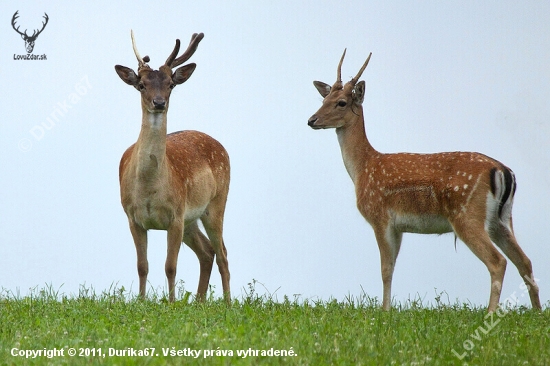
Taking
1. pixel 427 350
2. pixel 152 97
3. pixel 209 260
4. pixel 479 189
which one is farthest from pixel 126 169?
pixel 427 350

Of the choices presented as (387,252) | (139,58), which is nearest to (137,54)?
(139,58)

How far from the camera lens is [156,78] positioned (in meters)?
10.2

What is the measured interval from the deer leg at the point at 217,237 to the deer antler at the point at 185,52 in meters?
1.79

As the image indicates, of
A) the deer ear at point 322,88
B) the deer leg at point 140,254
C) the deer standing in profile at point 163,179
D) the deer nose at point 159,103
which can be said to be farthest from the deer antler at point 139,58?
the deer ear at point 322,88

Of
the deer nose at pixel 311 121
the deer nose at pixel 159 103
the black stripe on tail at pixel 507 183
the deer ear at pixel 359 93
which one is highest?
the deer ear at pixel 359 93

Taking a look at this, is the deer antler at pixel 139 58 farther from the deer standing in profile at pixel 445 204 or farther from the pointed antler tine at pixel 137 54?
the deer standing in profile at pixel 445 204

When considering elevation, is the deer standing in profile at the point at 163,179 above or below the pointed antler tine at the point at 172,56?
below

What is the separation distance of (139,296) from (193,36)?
131 inches

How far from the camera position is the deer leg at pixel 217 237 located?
11.2 meters

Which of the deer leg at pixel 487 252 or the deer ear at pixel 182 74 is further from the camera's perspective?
the deer ear at pixel 182 74

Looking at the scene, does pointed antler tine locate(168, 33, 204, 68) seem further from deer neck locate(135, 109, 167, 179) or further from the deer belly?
the deer belly

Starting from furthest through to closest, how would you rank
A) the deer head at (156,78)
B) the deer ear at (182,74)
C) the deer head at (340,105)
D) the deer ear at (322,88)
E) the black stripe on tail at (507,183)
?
the deer ear at (322,88)
the deer head at (340,105)
the deer ear at (182,74)
the deer head at (156,78)
the black stripe on tail at (507,183)

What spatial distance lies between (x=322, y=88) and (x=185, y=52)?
74.2 inches

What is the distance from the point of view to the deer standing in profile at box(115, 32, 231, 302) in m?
10.1
